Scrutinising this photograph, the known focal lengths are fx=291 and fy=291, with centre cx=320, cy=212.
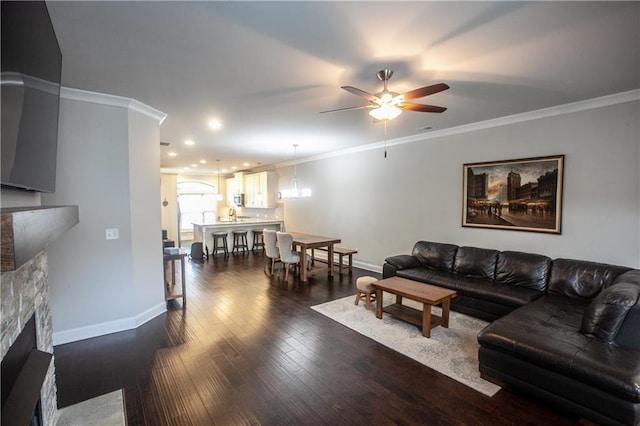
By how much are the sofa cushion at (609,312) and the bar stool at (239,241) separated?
297 inches

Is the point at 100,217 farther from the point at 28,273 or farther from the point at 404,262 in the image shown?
the point at 404,262

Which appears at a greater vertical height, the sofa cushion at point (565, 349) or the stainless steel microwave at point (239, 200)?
the stainless steel microwave at point (239, 200)

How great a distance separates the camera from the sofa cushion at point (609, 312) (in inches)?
89.8

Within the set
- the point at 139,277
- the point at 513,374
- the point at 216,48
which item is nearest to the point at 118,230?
the point at 139,277

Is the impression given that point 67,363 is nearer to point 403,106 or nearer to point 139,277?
point 139,277

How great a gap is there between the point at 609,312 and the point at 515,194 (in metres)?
2.24

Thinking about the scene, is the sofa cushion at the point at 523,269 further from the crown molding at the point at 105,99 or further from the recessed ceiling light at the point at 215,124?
the crown molding at the point at 105,99

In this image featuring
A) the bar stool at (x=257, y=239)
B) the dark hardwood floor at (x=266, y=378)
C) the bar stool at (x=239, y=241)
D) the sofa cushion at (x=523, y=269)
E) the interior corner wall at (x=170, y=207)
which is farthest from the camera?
the interior corner wall at (x=170, y=207)

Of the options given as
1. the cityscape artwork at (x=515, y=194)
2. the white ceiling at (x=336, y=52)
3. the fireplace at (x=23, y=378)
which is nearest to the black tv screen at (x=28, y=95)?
the white ceiling at (x=336, y=52)

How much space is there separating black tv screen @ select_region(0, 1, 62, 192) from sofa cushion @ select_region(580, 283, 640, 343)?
3.82 metres

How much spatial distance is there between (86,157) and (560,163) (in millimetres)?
5752

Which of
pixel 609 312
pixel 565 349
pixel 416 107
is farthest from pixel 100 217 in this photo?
pixel 609 312

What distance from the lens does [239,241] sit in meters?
8.85

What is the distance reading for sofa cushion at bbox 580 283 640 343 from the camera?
228 cm
